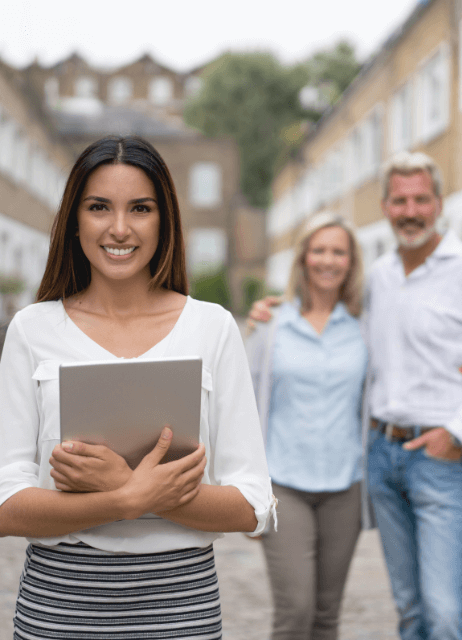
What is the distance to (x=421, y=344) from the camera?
3.36m

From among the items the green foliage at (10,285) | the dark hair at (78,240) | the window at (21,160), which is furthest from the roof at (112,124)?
the dark hair at (78,240)

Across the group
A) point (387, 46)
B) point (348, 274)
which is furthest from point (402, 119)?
point (348, 274)

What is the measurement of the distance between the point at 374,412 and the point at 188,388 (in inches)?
72.8

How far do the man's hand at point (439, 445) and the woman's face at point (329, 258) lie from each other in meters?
0.77

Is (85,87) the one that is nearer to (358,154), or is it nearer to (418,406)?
(358,154)

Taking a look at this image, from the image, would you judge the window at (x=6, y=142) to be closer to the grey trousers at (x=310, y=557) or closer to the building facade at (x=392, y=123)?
the building facade at (x=392, y=123)

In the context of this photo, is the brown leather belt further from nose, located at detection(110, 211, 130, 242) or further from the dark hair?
nose, located at detection(110, 211, 130, 242)

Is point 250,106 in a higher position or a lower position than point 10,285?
higher

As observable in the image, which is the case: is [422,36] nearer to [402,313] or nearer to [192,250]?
[402,313]

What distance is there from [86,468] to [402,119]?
716 inches

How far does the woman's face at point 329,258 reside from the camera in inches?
144

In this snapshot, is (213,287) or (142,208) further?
(213,287)

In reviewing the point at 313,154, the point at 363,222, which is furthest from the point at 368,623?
the point at 313,154

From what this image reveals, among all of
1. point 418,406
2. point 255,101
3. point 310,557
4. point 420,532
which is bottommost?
point 310,557
